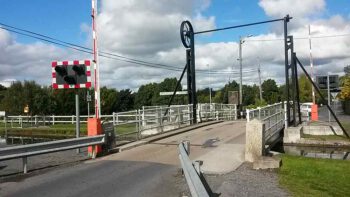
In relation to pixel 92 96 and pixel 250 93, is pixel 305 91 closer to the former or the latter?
pixel 250 93

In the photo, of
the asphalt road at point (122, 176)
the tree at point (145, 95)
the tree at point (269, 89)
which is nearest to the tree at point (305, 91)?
the tree at point (269, 89)

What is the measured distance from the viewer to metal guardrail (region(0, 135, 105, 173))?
38.3 ft

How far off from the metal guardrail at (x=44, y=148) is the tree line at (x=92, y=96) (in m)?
2.41

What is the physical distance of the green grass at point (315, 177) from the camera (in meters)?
10.3

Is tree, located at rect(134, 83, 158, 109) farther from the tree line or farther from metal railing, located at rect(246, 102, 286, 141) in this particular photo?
metal railing, located at rect(246, 102, 286, 141)

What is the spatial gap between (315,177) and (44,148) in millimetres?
7359

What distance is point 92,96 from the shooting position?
47594 mm

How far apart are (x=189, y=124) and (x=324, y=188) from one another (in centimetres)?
1744

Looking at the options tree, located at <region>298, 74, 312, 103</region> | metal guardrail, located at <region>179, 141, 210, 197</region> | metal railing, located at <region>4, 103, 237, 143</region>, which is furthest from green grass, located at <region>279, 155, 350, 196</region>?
tree, located at <region>298, 74, 312, 103</region>

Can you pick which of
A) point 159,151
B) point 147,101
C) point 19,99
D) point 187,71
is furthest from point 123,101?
point 159,151

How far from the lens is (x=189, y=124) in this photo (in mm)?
28047

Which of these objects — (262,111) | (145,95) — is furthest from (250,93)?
(262,111)

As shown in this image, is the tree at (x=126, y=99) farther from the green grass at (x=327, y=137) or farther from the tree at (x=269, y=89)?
the green grass at (x=327, y=137)

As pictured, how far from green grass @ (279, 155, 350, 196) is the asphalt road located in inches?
69.5
